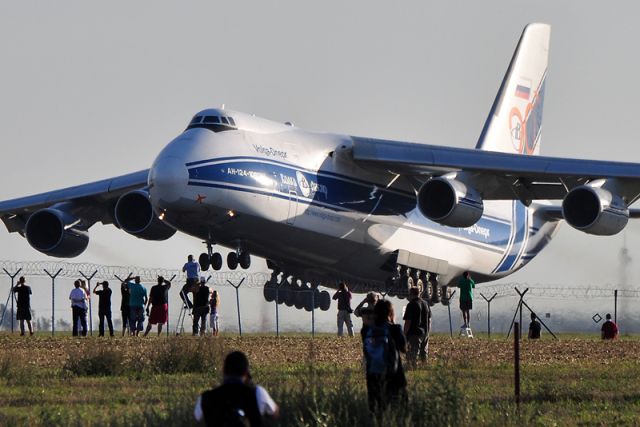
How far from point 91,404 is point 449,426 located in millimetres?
5320

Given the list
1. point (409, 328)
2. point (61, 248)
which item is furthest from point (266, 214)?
point (409, 328)

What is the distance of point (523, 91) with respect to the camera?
4697 centimetres

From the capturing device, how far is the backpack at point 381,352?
13.0m

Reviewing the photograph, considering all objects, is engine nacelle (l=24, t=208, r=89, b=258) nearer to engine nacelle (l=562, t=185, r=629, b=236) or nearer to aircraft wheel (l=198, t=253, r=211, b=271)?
aircraft wheel (l=198, t=253, r=211, b=271)

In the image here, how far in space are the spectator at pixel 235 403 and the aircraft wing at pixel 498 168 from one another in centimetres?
2399

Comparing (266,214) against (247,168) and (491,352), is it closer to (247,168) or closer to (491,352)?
(247,168)

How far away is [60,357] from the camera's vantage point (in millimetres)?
23703

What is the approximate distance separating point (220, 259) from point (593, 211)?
8856 millimetres

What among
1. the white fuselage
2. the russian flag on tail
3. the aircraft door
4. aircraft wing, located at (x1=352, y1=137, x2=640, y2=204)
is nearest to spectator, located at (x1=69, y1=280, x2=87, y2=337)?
the white fuselage

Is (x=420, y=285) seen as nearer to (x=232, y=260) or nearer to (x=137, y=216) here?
(x=232, y=260)

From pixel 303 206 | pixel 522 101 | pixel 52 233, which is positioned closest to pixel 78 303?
pixel 52 233

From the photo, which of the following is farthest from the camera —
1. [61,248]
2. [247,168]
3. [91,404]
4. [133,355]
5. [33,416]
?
[61,248]

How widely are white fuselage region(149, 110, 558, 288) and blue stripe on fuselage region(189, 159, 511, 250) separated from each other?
3 cm

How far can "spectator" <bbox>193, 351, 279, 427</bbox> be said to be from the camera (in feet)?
30.5
